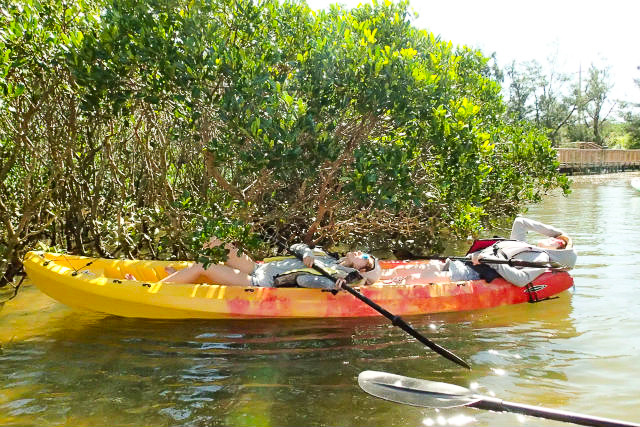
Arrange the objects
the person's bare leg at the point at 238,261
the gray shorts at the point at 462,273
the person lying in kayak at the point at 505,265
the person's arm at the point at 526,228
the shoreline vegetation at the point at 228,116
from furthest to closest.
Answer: the person's arm at the point at 526,228 < the gray shorts at the point at 462,273 < the person lying in kayak at the point at 505,265 < the person's bare leg at the point at 238,261 < the shoreline vegetation at the point at 228,116

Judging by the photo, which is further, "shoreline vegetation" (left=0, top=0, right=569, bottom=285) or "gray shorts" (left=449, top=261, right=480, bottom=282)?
"gray shorts" (left=449, top=261, right=480, bottom=282)

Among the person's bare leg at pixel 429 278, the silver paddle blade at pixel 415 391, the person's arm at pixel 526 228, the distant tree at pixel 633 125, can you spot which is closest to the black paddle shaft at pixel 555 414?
the silver paddle blade at pixel 415 391

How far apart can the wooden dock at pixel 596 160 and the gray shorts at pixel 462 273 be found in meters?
29.1

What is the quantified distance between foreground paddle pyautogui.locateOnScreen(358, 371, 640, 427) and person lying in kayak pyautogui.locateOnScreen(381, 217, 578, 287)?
2729mm

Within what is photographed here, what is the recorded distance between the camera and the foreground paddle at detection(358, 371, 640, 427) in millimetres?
2920

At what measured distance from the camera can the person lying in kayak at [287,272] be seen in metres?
5.62

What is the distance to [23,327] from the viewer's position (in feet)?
18.2

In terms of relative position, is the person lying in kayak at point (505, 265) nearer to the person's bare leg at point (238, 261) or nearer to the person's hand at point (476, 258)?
the person's hand at point (476, 258)

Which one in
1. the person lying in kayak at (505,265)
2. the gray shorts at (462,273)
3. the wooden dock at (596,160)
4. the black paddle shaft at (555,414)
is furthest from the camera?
the wooden dock at (596,160)

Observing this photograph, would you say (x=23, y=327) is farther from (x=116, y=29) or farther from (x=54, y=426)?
(x=116, y=29)

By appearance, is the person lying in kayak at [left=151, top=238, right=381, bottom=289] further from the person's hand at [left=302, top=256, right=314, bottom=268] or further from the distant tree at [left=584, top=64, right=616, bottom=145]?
the distant tree at [left=584, top=64, right=616, bottom=145]

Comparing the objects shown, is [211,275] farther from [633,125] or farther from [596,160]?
[633,125]

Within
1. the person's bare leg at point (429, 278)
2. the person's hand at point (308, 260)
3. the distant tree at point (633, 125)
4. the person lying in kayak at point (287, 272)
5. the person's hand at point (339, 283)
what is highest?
the distant tree at point (633, 125)

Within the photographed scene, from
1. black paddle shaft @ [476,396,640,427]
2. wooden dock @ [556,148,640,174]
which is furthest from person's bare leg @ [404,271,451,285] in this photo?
wooden dock @ [556,148,640,174]
